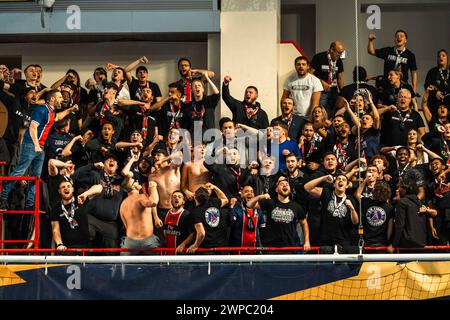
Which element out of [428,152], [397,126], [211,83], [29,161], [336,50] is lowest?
[29,161]

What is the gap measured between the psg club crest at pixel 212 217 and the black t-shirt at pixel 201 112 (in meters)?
2.68

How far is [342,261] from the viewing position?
50.0ft

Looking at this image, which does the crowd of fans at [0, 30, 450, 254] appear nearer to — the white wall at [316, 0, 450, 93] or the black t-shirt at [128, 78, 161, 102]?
the black t-shirt at [128, 78, 161, 102]

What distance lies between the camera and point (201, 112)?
59.7 ft

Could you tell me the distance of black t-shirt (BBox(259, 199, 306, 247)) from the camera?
15617 millimetres

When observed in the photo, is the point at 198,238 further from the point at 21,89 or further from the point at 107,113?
the point at 21,89

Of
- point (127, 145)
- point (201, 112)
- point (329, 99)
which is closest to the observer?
point (127, 145)

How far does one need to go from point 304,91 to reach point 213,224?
4.02 m

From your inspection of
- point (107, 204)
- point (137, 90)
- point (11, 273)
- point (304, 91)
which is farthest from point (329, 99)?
point (11, 273)

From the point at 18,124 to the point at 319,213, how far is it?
520 centimetres

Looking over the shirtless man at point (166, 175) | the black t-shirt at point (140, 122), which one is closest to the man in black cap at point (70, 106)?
the black t-shirt at point (140, 122)

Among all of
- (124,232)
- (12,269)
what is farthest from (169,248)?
(12,269)

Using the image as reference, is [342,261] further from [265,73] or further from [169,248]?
[265,73]

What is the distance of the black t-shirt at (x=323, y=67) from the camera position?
19.3 m
